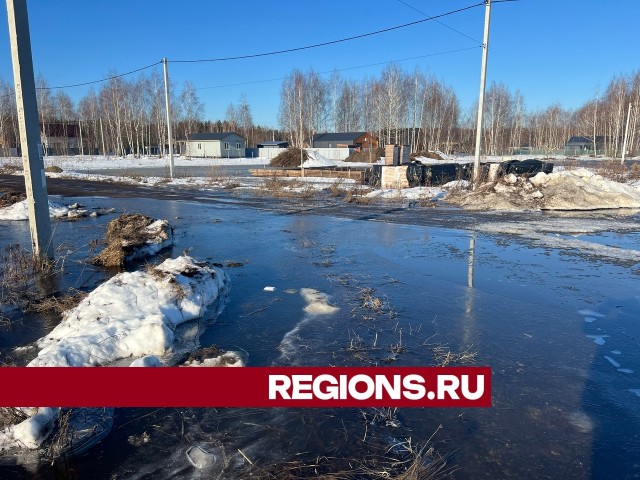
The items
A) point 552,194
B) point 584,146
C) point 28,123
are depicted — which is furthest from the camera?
point 584,146

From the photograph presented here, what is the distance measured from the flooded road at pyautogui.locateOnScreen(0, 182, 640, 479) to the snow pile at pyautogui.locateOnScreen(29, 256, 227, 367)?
17.3 inches

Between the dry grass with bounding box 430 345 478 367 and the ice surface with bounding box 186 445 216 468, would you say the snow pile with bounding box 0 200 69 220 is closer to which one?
the ice surface with bounding box 186 445 216 468

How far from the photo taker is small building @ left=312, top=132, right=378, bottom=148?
233ft

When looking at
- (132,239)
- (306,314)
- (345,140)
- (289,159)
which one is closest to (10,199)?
(132,239)

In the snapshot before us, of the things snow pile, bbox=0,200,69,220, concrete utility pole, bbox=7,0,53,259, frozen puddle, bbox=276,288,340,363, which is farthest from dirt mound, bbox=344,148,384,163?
frozen puddle, bbox=276,288,340,363

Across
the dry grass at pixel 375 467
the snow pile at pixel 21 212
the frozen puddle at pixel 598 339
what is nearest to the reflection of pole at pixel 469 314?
the frozen puddle at pixel 598 339

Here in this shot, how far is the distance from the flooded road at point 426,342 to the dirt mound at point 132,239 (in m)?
0.40

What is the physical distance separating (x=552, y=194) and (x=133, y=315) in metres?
15.6

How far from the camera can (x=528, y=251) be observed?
29.8 feet

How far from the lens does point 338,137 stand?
7412cm

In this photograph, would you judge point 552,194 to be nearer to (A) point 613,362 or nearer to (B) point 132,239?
(A) point 613,362

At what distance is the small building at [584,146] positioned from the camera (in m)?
86.7

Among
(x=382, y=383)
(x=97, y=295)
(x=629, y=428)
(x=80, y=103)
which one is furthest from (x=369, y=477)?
(x=80, y=103)

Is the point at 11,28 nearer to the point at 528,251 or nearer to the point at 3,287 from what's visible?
the point at 3,287
